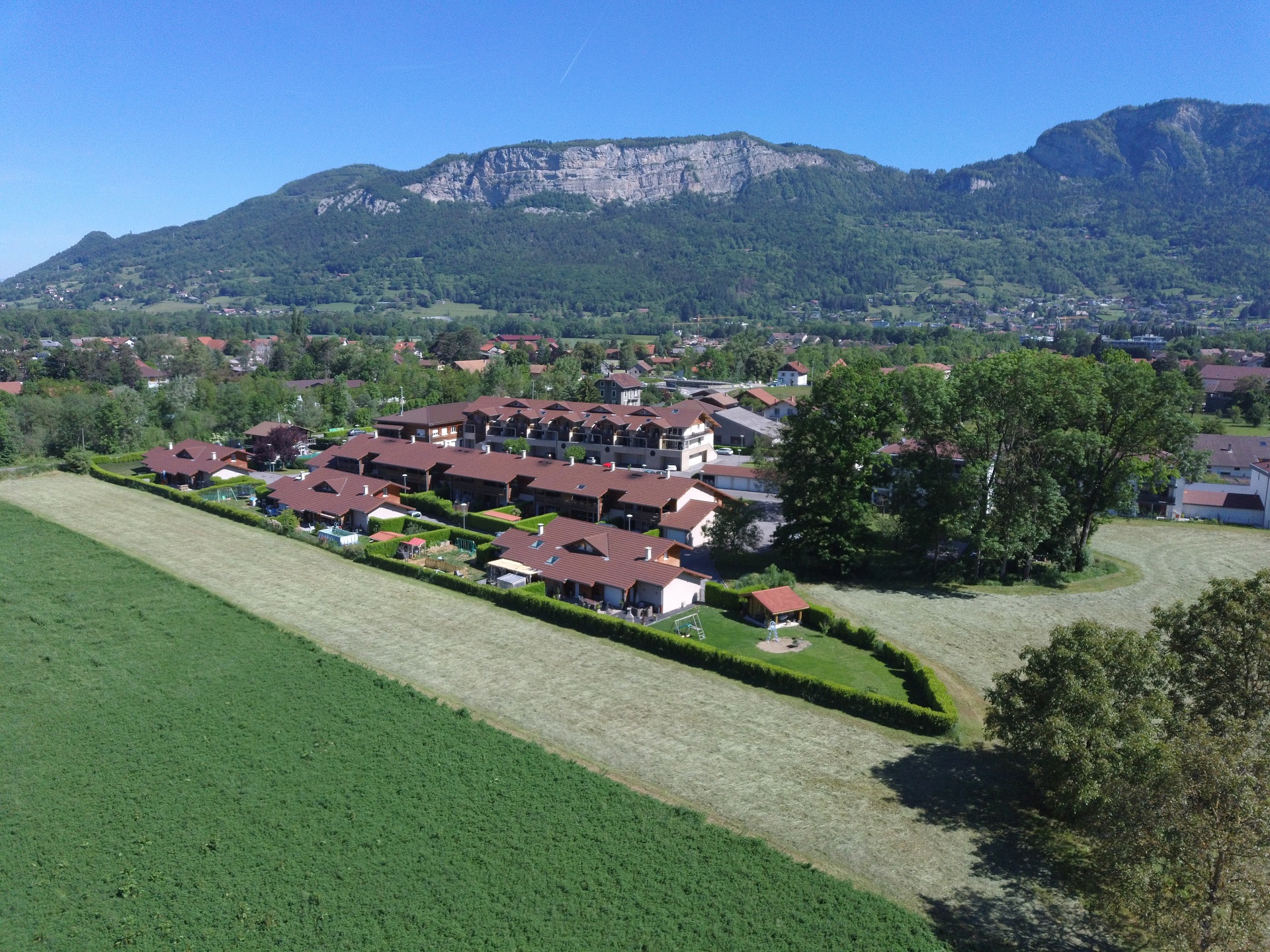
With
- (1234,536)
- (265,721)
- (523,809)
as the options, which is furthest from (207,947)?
(1234,536)

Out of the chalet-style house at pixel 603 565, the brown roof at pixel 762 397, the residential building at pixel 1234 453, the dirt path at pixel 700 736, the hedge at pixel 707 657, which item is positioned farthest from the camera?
the brown roof at pixel 762 397

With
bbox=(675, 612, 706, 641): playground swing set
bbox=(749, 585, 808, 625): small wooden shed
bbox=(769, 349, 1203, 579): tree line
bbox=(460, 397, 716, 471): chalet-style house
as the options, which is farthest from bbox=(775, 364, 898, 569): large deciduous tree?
bbox=(460, 397, 716, 471): chalet-style house

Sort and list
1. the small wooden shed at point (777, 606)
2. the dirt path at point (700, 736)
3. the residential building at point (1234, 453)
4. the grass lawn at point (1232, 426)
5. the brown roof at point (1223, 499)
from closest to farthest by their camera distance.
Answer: the dirt path at point (700, 736)
the small wooden shed at point (777, 606)
the brown roof at point (1223, 499)
the residential building at point (1234, 453)
the grass lawn at point (1232, 426)

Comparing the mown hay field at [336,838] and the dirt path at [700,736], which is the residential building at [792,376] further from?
the mown hay field at [336,838]

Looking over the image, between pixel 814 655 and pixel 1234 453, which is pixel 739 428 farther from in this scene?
pixel 814 655

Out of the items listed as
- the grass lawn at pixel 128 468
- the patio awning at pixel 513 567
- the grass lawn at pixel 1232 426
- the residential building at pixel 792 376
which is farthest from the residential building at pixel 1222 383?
the grass lawn at pixel 128 468

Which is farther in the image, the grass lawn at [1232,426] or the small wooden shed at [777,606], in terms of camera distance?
the grass lawn at [1232,426]

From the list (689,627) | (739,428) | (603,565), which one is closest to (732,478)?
(739,428)

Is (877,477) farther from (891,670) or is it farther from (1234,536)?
(1234,536)
